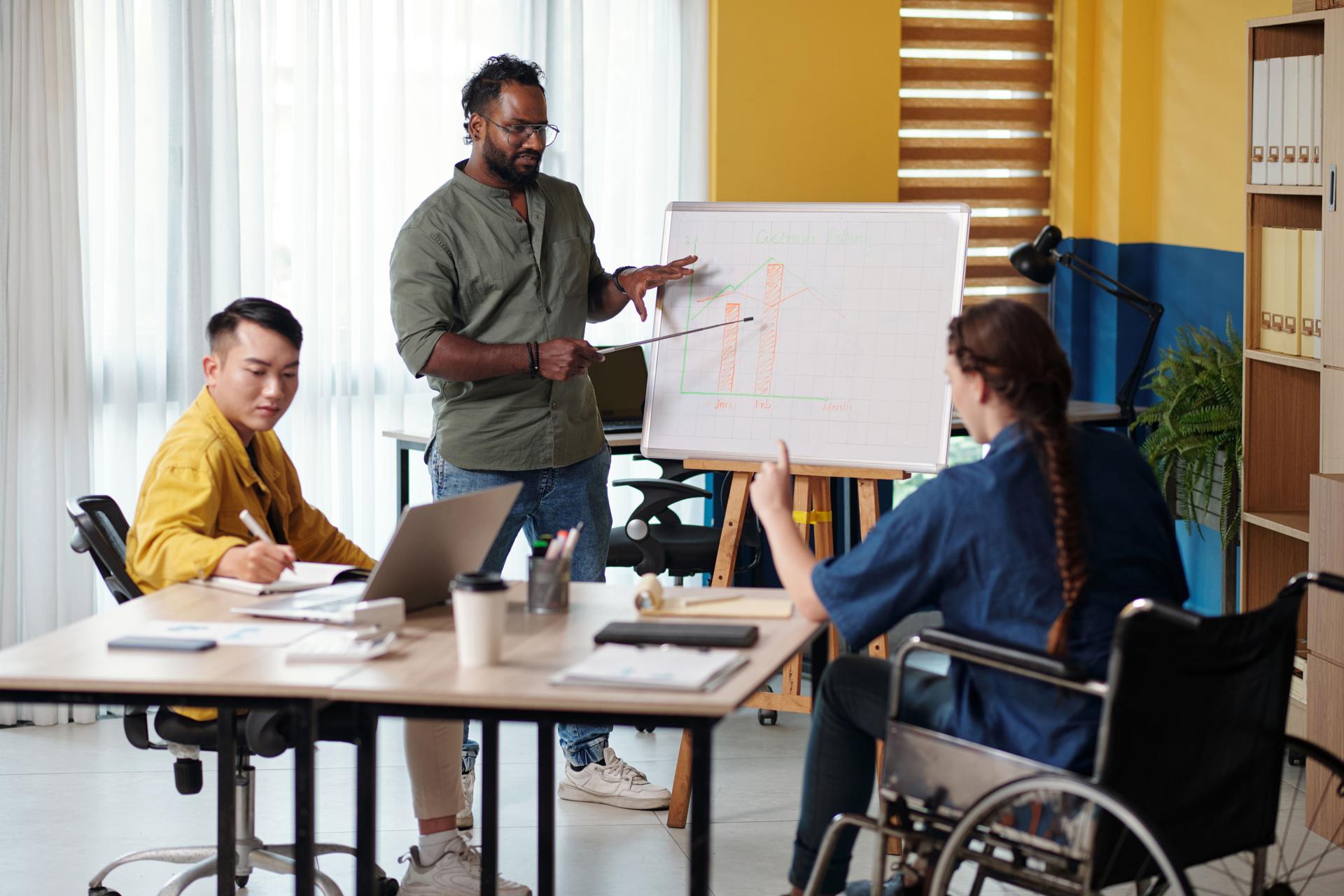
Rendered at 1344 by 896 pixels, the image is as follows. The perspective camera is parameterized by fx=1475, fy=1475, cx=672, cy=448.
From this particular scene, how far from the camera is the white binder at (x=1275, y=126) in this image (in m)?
3.70

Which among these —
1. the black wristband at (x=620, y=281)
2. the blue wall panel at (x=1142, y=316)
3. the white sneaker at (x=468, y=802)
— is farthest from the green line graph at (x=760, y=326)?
the blue wall panel at (x=1142, y=316)

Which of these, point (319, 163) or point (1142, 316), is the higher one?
point (319, 163)

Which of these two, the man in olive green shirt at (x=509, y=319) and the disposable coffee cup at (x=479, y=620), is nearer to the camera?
the disposable coffee cup at (x=479, y=620)

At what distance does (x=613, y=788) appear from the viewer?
137 inches

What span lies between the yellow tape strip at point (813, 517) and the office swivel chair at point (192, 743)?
1175 millimetres

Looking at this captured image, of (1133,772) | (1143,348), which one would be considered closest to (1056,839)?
(1133,772)

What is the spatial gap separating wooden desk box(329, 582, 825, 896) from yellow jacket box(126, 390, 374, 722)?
43 cm

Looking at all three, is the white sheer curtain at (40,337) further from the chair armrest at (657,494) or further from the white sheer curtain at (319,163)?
the chair armrest at (657,494)

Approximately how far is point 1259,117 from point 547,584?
245cm

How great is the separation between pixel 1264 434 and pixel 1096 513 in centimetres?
199

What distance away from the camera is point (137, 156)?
412cm

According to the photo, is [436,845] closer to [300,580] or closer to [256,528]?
[300,580]

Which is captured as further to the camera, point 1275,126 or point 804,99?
point 804,99

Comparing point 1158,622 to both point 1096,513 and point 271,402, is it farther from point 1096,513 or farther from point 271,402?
point 271,402
